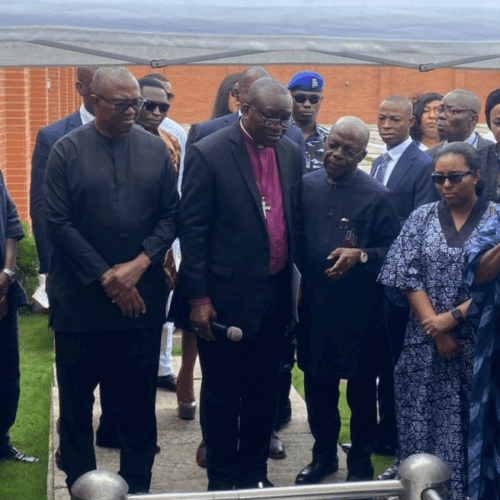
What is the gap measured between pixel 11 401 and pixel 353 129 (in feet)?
7.89

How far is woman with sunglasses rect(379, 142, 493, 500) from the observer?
15.6ft

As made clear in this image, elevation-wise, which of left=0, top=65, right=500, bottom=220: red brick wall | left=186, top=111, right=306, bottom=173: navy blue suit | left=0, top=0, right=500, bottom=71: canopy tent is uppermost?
left=0, top=0, right=500, bottom=71: canopy tent

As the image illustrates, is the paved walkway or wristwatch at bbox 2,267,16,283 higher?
wristwatch at bbox 2,267,16,283

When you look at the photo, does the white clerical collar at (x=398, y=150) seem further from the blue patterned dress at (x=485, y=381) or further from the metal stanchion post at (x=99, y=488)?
the metal stanchion post at (x=99, y=488)

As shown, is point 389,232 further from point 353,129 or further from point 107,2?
point 107,2

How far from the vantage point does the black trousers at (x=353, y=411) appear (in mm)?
5254

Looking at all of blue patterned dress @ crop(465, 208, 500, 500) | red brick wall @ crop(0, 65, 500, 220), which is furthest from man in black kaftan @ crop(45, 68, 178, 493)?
red brick wall @ crop(0, 65, 500, 220)

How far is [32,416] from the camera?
22.5ft

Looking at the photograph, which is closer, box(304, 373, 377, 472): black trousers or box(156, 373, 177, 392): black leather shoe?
box(304, 373, 377, 472): black trousers

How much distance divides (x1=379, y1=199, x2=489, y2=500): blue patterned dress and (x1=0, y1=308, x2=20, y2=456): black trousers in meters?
2.04

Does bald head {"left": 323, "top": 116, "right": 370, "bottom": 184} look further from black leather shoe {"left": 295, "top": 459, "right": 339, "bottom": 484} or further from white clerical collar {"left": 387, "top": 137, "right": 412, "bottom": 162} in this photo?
black leather shoe {"left": 295, "top": 459, "right": 339, "bottom": 484}

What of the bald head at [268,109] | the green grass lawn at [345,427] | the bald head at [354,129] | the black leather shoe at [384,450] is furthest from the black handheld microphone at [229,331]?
→ the black leather shoe at [384,450]

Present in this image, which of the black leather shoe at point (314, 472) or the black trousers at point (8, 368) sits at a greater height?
the black trousers at point (8, 368)

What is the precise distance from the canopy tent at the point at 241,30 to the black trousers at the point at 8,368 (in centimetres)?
170
